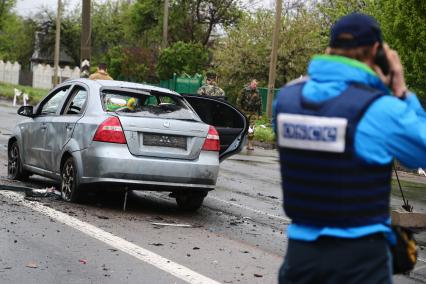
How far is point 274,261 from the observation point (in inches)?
263

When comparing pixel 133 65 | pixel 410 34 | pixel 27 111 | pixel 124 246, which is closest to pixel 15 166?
pixel 27 111

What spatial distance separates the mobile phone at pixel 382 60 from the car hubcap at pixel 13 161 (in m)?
8.21

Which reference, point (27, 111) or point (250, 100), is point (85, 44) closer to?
point (250, 100)

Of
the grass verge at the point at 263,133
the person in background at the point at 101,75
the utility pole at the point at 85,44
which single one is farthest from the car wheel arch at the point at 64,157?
the utility pole at the point at 85,44

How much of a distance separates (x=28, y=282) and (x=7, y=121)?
711 inches

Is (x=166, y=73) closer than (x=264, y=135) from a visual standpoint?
No

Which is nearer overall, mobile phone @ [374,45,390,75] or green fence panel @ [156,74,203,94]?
mobile phone @ [374,45,390,75]

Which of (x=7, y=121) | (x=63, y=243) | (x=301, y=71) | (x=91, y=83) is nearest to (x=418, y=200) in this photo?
(x=91, y=83)

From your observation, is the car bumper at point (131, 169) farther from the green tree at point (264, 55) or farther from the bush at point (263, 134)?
the green tree at point (264, 55)

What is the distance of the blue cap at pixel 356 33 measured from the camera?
284 centimetres

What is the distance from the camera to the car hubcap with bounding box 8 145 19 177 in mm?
10391

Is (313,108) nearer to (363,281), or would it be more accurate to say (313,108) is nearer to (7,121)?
(363,281)

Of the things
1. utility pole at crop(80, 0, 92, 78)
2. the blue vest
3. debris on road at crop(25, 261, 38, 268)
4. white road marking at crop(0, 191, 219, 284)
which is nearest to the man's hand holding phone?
the blue vest

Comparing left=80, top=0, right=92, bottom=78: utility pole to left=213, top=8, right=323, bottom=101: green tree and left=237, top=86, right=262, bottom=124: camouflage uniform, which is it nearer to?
left=237, top=86, right=262, bottom=124: camouflage uniform
